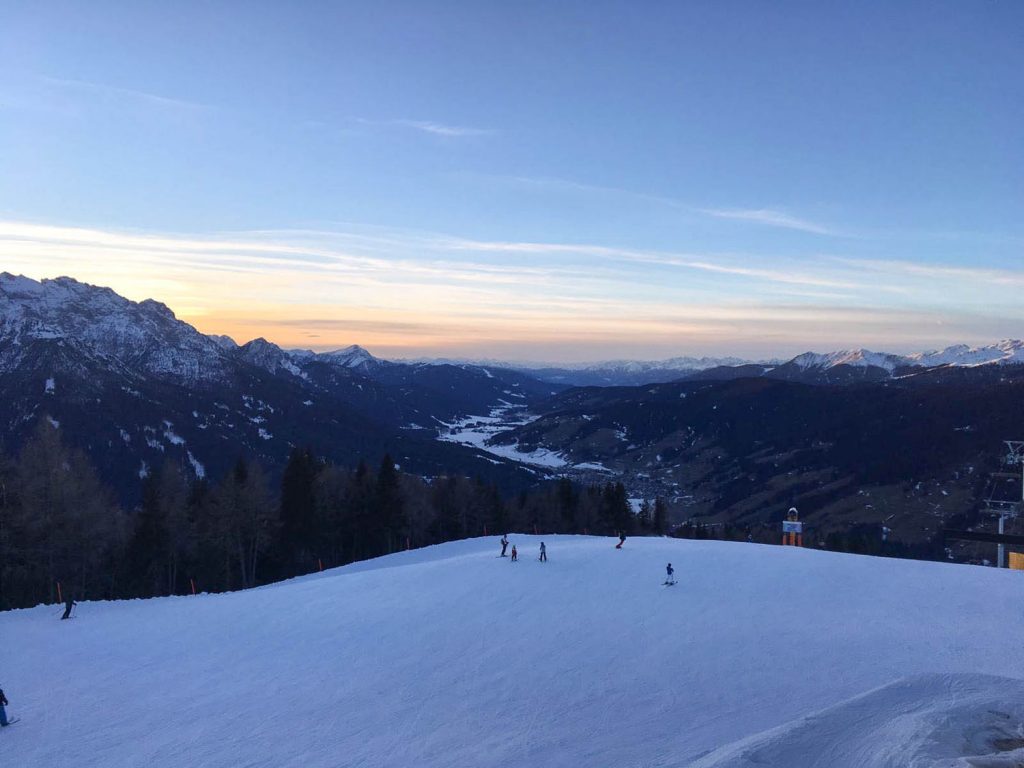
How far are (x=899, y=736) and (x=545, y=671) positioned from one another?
996 cm

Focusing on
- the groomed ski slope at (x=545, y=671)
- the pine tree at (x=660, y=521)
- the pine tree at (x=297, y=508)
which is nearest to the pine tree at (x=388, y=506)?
the pine tree at (x=297, y=508)

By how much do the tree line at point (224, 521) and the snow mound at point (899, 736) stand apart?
40200mm

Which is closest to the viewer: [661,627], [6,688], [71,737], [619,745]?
[619,745]

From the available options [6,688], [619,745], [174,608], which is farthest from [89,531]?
[619,745]

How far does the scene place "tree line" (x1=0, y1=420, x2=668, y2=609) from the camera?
4194 cm

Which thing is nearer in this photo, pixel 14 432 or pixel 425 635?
pixel 425 635

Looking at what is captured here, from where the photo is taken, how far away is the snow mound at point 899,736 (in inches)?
453

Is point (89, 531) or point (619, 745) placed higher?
point (619, 745)

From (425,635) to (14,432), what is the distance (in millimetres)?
226556

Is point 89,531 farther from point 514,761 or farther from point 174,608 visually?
point 514,761

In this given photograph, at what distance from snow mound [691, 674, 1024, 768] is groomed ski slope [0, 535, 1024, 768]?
64mm

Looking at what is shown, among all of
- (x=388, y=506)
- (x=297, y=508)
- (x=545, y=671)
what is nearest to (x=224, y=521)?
(x=297, y=508)

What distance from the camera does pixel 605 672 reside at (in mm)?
19578

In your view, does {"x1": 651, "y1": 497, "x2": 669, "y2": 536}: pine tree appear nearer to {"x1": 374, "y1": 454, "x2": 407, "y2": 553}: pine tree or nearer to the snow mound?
{"x1": 374, "y1": 454, "x2": 407, "y2": 553}: pine tree
